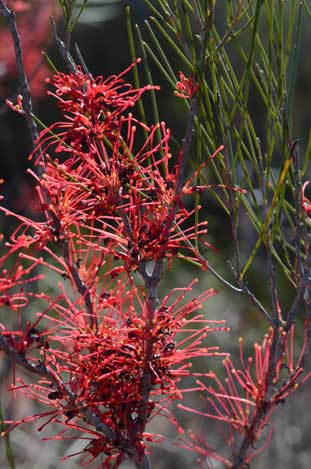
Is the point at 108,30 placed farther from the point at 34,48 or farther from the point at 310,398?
the point at 310,398

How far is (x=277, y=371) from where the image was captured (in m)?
0.43

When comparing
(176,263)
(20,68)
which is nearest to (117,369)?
(20,68)

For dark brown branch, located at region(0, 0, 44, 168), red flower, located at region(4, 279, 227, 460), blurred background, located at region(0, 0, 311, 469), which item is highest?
dark brown branch, located at region(0, 0, 44, 168)

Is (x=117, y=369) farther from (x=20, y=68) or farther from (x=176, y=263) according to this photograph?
(x=176, y=263)

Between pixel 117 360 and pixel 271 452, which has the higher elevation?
pixel 117 360

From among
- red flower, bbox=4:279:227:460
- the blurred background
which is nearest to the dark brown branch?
red flower, bbox=4:279:227:460

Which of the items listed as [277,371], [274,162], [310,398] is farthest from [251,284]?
[277,371]

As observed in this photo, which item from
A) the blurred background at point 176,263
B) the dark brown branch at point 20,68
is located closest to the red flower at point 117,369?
the dark brown branch at point 20,68

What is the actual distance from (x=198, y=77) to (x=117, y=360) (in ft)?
0.47

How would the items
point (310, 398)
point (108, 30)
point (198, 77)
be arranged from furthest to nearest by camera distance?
point (108, 30)
point (310, 398)
point (198, 77)

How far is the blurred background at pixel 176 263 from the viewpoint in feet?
4.39

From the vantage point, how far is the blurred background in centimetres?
134

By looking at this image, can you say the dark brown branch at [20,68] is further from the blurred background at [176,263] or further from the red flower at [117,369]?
the blurred background at [176,263]

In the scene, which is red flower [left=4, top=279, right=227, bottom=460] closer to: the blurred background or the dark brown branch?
the dark brown branch
